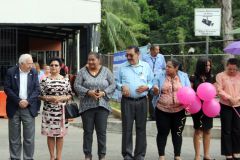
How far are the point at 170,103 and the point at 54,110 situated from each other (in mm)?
1873

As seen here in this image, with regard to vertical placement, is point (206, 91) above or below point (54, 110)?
above

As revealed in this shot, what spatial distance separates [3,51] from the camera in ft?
64.3

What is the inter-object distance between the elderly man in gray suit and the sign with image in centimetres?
518

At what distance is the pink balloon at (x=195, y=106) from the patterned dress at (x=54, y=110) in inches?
78.7

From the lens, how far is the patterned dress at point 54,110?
8672 millimetres

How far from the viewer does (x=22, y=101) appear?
8.42 metres

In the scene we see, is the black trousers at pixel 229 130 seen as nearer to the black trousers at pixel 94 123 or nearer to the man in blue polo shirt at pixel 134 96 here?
the man in blue polo shirt at pixel 134 96

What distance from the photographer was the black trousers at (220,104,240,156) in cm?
916

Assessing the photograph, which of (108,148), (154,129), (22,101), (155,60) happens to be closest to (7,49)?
(154,129)

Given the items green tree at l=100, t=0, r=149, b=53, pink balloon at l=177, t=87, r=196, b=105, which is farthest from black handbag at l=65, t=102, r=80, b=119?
green tree at l=100, t=0, r=149, b=53

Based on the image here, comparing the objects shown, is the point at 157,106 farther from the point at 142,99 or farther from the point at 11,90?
the point at 11,90

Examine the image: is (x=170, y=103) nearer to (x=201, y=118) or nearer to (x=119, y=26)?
(x=201, y=118)

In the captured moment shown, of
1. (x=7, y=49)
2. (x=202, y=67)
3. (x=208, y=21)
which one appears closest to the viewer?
(x=202, y=67)

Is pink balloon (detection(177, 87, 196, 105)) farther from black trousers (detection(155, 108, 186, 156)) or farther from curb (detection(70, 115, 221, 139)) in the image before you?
curb (detection(70, 115, 221, 139))
